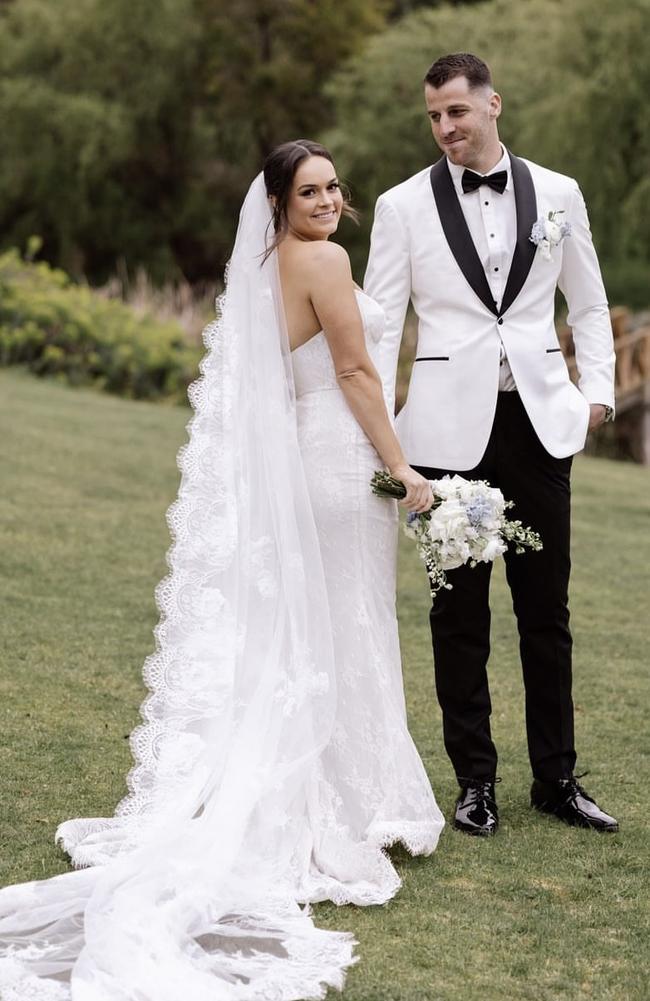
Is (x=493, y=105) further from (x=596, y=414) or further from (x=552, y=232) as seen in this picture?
(x=596, y=414)

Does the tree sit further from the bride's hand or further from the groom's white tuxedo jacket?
the bride's hand

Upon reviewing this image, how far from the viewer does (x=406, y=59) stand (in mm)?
27938

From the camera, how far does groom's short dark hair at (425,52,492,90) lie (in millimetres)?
3672

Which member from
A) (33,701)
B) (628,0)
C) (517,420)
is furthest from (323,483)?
(628,0)

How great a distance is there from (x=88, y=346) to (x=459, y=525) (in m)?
11.2

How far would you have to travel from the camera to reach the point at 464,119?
3738mm

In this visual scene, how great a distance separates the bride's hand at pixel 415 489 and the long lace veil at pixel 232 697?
0.26m

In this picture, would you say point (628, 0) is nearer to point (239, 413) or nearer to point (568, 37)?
point (568, 37)

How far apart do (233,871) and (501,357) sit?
159 cm

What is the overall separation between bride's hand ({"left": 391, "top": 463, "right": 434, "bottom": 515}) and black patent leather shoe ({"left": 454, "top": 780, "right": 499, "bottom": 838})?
0.91m

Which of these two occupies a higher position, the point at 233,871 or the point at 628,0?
the point at 628,0

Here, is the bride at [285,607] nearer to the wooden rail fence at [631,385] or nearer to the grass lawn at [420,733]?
the grass lawn at [420,733]

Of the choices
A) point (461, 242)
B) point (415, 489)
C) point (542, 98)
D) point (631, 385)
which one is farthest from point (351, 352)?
point (542, 98)

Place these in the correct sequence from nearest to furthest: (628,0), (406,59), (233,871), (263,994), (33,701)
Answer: (263,994)
(233,871)
(33,701)
(628,0)
(406,59)
